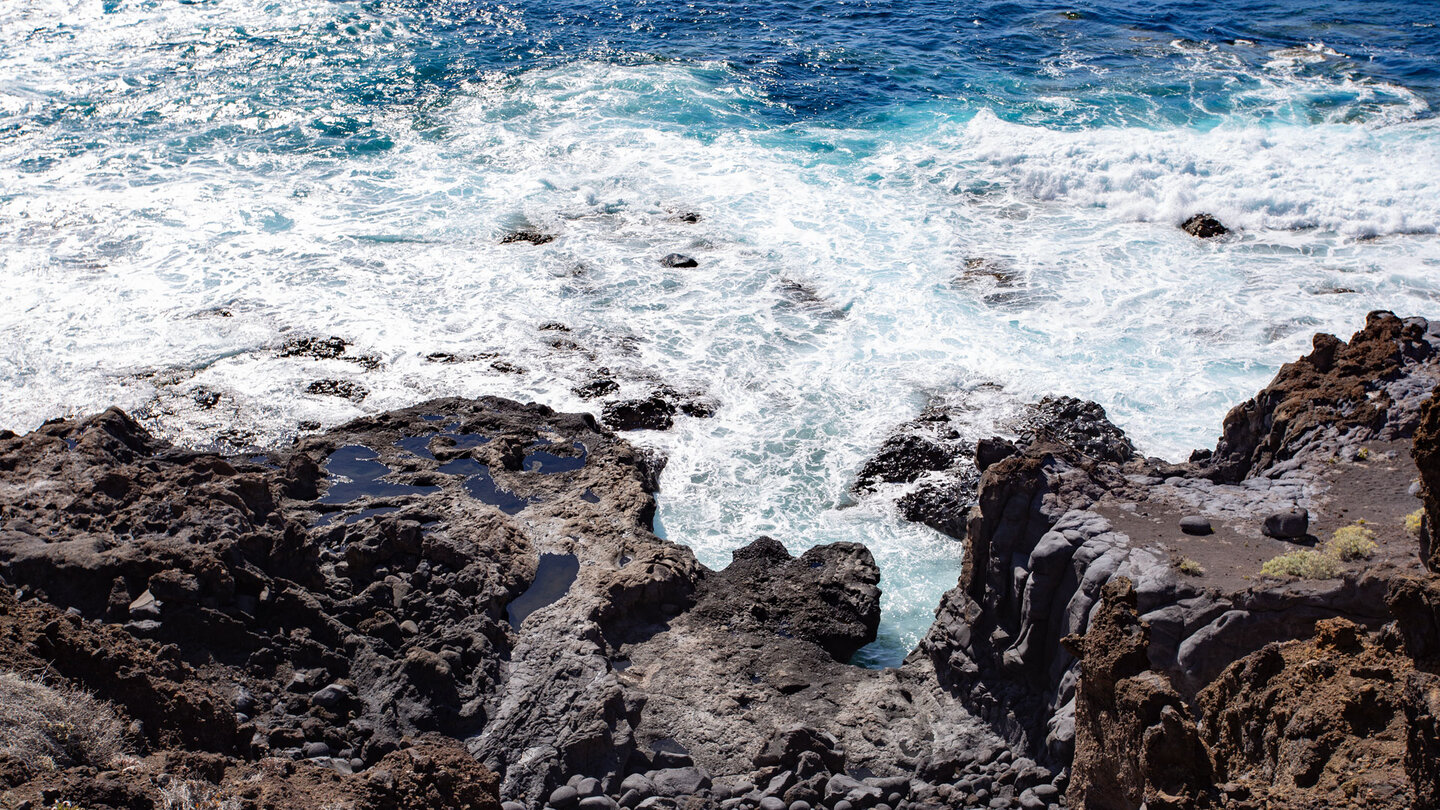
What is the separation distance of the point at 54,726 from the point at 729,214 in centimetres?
1894

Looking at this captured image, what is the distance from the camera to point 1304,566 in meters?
9.41

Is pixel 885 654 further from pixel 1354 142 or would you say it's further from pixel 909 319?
pixel 1354 142

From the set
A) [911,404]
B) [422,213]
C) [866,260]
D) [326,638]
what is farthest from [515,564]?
[422,213]

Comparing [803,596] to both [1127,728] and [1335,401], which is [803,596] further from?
[1335,401]

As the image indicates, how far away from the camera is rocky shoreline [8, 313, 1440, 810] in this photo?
26.1 ft

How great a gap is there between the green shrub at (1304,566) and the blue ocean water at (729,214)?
5.01 m

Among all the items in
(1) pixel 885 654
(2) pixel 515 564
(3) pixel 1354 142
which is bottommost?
(1) pixel 885 654

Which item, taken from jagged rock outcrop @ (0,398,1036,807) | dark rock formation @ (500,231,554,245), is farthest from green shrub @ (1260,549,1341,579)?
dark rock formation @ (500,231,554,245)

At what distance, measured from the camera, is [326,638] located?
11438mm

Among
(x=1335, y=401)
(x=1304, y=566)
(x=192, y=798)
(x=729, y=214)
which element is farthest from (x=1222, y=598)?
(x=729, y=214)

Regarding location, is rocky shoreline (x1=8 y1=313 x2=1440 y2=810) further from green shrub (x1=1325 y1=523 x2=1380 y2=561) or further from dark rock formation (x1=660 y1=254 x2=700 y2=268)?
dark rock formation (x1=660 y1=254 x2=700 y2=268)

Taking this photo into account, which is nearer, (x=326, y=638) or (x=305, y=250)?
(x=326, y=638)

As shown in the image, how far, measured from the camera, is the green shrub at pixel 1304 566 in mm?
9359

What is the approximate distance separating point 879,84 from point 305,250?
717 inches
